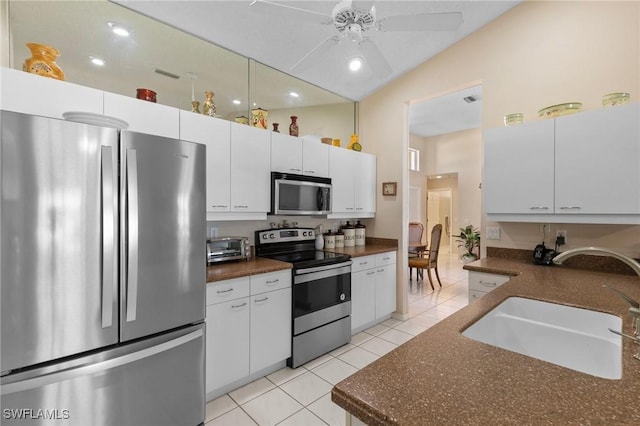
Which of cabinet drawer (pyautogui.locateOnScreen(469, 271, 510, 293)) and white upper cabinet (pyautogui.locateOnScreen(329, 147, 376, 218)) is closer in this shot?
cabinet drawer (pyautogui.locateOnScreen(469, 271, 510, 293))

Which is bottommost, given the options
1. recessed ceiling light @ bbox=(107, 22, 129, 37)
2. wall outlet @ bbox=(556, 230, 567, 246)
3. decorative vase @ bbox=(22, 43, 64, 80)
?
wall outlet @ bbox=(556, 230, 567, 246)

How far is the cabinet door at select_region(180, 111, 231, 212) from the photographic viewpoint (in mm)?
2223

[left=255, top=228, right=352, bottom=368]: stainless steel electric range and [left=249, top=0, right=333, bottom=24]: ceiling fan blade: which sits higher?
[left=249, top=0, right=333, bottom=24]: ceiling fan blade

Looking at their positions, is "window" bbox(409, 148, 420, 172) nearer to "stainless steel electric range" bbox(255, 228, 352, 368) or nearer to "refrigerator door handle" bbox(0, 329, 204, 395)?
"stainless steel electric range" bbox(255, 228, 352, 368)

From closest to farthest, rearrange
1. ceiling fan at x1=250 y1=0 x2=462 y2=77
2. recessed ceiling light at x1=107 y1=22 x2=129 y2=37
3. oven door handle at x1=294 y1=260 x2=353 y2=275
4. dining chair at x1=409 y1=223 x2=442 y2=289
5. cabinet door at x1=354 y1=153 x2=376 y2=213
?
ceiling fan at x1=250 y1=0 x2=462 y2=77 < recessed ceiling light at x1=107 y1=22 x2=129 y2=37 < oven door handle at x1=294 y1=260 x2=353 y2=275 < cabinet door at x1=354 y1=153 x2=376 y2=213 < dining chair at x1=409 y1=223 x2=442 y2=289

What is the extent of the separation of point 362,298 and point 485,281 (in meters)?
1.30

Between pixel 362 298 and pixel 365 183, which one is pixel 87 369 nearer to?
pixel 362 298

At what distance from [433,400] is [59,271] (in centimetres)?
160

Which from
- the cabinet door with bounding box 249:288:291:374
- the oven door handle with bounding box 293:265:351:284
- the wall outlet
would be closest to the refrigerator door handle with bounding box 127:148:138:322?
the cabinet door with bounding box 249:288:291:374

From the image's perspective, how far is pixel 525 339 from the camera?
A: 1336 millimetres

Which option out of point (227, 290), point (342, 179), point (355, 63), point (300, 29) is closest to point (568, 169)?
point (355, 63)

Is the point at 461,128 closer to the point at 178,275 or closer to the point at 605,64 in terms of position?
the point at 605,64

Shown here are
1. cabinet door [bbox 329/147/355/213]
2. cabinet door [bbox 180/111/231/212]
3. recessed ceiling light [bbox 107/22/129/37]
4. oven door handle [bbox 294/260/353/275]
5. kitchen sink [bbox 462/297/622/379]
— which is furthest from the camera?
cabinet door [bbox 329/147/355/213]

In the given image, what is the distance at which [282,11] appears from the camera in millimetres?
1679
